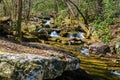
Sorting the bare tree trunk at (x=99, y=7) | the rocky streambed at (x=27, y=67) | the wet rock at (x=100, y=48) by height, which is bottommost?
the wet rock at (x=100, y=48)

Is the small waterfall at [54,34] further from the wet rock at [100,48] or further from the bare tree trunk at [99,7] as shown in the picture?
the wet rock at [100,48]

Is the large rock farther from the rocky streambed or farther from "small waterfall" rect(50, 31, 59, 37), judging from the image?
"small waterfall" rect(50, 31, 59, 37)

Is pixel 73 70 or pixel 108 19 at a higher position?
pixel 108 19

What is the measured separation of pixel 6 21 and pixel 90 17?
18.6 meters

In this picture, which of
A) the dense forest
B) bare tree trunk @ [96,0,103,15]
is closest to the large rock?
the dense forest

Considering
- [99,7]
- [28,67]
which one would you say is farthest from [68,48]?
[99,7]

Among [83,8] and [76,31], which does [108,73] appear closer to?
[76,31]

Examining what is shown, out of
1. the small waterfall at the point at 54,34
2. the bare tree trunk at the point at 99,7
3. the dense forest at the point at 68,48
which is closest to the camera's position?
the dense forest at the point at 68,48

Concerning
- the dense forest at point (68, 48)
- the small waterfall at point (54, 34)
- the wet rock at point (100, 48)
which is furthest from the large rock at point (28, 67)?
the small waterfall at point (54, 34)

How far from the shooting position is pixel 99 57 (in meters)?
21.9

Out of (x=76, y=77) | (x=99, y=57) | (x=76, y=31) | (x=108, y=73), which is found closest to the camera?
(x=76, y=77)

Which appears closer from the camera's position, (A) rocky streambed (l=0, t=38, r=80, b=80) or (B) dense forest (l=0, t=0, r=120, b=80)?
(A) rocky streambed (l=0, t=38, r=80, b=80)

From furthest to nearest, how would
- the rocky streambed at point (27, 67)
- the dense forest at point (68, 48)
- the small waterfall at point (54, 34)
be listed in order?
the small waterfall at point (54, 34) < the dense forest at point (68, 48) < the rocky streambed at point (27, 67)

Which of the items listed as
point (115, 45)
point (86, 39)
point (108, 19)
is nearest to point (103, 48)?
point (115, 45)
